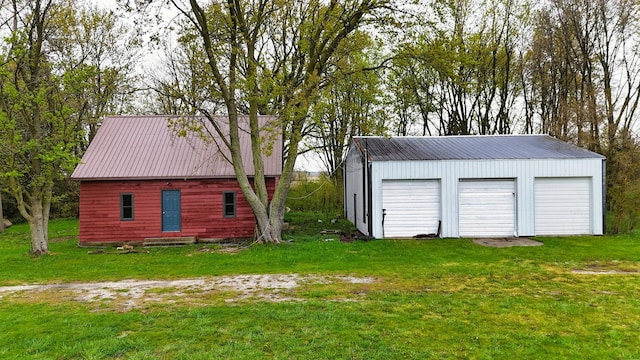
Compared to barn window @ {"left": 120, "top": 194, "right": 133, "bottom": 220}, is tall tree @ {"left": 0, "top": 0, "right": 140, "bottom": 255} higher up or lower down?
higher up

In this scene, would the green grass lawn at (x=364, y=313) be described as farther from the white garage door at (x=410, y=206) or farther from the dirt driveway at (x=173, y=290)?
the white garage door at (x=410, y=206)

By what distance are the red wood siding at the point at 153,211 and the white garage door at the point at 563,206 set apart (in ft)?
34.2

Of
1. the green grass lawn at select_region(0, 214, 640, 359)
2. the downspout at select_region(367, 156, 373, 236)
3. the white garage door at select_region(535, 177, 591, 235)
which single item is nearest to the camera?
the green grass lawn at select_region(0, 214, 640, 359)

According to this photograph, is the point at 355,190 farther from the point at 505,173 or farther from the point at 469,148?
the point at 505,173

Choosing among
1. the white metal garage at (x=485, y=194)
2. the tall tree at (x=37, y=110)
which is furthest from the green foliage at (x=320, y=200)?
the tall tree at (x=37, y=110)

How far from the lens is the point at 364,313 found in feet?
21.1

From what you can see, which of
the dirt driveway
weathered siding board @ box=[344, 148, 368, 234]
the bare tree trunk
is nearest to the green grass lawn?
the dirt driveway

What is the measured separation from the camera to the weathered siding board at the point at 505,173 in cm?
1502

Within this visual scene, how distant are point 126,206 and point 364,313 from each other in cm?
1258

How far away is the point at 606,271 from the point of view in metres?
9.45

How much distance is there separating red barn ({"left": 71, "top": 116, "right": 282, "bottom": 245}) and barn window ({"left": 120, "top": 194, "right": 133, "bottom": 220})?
1.4 inches

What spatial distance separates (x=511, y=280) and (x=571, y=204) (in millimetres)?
8564

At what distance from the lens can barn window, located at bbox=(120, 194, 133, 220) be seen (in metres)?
15.8

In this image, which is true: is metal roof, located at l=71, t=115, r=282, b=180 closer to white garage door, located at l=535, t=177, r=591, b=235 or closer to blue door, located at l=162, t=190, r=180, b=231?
blue door, located at l=162, t=190, r=180, b=231
